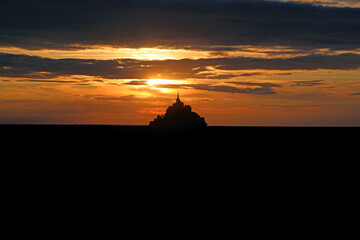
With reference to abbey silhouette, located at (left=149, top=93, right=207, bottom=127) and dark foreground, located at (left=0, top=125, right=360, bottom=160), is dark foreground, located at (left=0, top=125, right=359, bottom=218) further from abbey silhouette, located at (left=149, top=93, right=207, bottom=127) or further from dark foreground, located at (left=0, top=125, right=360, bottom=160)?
abbey silhouette, located at (left=149, top=93, right=207, bottom=127)

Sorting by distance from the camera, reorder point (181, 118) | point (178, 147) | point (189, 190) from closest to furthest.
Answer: point (189, 190)
point (178, 147)
point (181, 118)

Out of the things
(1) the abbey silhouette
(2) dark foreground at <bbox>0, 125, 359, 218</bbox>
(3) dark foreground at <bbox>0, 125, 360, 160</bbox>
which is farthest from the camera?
(1) the abbey silhouette

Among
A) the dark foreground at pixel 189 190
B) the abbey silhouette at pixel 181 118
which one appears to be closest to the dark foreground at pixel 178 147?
the abbey silhouette at pixel 181 118

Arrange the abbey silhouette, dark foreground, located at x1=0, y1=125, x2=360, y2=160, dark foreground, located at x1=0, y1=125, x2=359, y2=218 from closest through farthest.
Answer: dark foreground, located at x1=0, y1=125, x2=359, y2=218 < dark foreground, located at x1=0, y1=125, x2=360, y2=160 < the abbey silhouette

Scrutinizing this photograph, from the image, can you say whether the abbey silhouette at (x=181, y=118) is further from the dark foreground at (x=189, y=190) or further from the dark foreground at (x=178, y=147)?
the dark foreground at (x=189, y=190)

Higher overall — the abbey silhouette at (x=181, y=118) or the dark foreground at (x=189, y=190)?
the abbey silhouette at (x=181, y=118)

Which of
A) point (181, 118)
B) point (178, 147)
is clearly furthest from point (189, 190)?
point (181, 118)

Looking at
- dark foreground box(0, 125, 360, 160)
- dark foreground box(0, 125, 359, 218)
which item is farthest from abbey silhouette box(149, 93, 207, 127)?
dark foreground box(0, 125, 359, 218)

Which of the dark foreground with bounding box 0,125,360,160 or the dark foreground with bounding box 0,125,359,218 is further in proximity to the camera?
the dark foreground with bounding box 0,125,360,160

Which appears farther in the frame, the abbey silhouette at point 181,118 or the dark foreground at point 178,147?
the abbey silhouette at point 181,118

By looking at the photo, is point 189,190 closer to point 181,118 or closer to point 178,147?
point 178,147

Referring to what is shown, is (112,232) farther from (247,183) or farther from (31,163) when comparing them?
(31,163)

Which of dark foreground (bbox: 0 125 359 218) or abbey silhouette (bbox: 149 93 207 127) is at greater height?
abbey silhouette (bbox: 149 93 207 127)

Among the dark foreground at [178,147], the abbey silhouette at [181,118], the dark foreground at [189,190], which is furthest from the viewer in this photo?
the abbey silhouette at [181,118]
